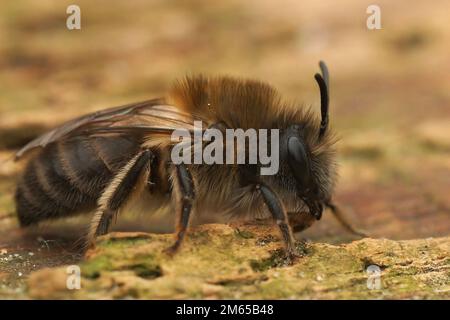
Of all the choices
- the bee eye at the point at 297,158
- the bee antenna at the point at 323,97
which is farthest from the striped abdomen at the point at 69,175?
the bee antenna at the point at 323,97

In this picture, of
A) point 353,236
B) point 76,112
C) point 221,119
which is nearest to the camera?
point 221,119

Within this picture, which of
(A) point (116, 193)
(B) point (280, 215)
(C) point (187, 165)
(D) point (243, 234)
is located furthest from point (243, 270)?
(A) point (116, 193)

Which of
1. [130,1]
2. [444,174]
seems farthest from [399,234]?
[130,1]

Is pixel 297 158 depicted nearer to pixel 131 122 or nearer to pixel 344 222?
pixel 344 222

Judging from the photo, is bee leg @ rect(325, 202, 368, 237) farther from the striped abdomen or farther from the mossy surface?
the striped abdomen

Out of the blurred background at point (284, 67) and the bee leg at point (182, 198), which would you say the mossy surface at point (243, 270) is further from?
the blurred background at point (284, 67)

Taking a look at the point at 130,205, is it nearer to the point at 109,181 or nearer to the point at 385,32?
the point at 109,181
